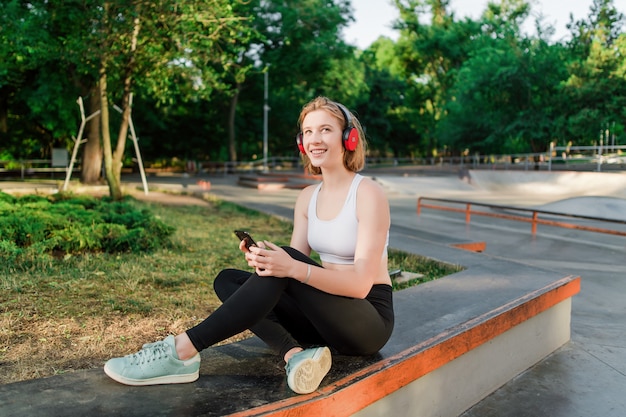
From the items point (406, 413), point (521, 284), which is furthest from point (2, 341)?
point (521, 284)

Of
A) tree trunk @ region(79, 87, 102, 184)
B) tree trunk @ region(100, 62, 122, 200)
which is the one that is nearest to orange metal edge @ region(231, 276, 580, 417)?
tree trunk @ region(100, 62, 122, 200)

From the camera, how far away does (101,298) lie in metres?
4.30

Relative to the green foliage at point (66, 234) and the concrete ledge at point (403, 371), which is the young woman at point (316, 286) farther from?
the green foliage at point (66, 234)

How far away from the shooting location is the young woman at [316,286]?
2.31 m

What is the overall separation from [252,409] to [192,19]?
31.8 feet

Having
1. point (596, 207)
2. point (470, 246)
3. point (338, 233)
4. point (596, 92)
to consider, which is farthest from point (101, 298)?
point (596, 92)

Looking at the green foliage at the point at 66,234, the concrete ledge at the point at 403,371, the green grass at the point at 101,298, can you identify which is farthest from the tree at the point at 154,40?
the concrete ledge at the point at 403,371

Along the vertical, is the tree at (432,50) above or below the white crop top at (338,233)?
above

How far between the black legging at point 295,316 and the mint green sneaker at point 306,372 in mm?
181

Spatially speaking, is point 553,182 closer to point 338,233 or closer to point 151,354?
point 338,233

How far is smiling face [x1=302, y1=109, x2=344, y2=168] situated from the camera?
8.87ft

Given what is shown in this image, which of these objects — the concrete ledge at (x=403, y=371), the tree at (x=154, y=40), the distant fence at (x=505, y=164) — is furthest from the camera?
the distant fence at (x=505, y=164)

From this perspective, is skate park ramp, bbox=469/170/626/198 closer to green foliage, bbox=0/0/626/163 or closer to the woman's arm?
green foliage, bbox=0/0/626/163

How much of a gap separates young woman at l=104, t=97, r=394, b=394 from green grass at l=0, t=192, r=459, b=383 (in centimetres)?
97
